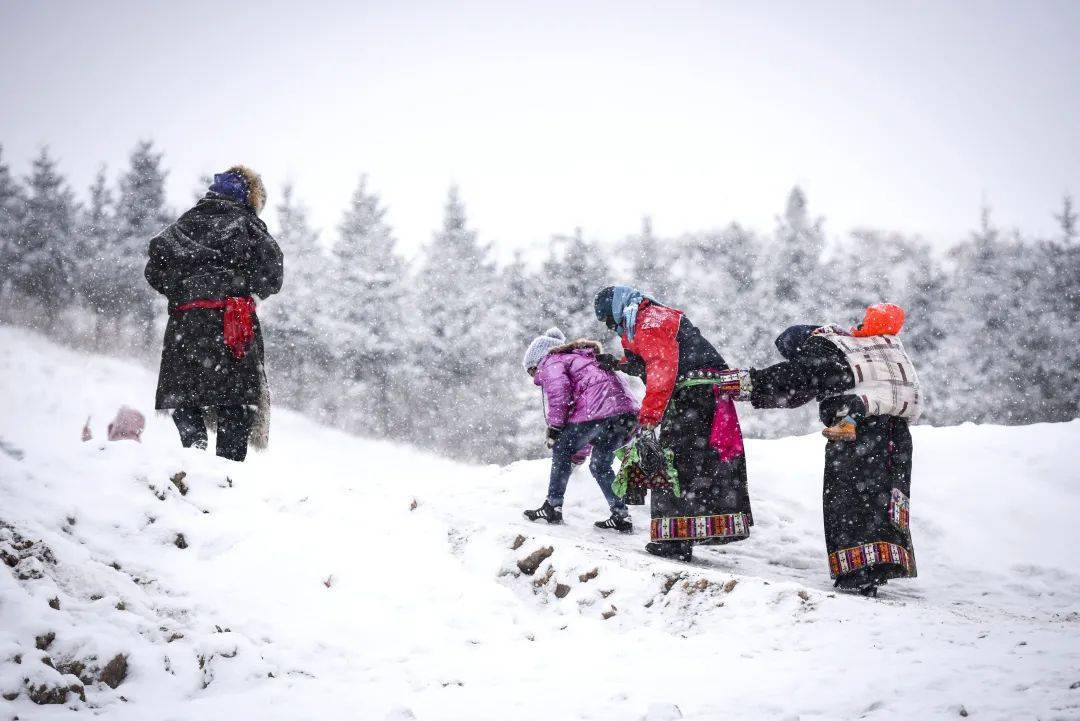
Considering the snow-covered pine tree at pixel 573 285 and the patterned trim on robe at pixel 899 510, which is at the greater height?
the snow-covered pine tree at pixel 573 285

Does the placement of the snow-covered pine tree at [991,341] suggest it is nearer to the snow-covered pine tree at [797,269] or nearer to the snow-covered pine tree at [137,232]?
the snow-covered pine tree at [797,269]

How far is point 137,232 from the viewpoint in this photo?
28.4 metres

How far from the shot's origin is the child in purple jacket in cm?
623

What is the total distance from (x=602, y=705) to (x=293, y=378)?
25.6m

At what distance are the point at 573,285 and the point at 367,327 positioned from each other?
7.49 meters

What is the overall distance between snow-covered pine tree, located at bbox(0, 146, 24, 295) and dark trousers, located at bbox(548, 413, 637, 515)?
107ft

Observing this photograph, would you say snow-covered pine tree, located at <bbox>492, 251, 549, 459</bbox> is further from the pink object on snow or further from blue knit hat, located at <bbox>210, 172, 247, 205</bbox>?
blue knit hat, located at <bbox>210, 172, 247, 205</bbox>

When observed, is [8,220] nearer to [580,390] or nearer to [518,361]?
[518,361]

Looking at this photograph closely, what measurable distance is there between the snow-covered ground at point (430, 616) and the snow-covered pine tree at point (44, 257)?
101 feet

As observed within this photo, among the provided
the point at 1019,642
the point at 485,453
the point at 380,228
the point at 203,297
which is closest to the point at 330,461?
the point at 485,453

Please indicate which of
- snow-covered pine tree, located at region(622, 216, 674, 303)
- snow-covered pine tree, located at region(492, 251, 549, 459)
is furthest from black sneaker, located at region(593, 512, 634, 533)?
Result: snow-covered pine tree, located at region(622, 216, 674, 303)

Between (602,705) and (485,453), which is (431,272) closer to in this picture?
(485,453)

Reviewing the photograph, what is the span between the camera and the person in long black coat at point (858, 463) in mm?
4234

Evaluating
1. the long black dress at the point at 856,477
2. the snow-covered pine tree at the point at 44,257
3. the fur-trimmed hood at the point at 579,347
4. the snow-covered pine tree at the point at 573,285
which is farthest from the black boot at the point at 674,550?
the snow-covered pine tree at the point at 44,257
